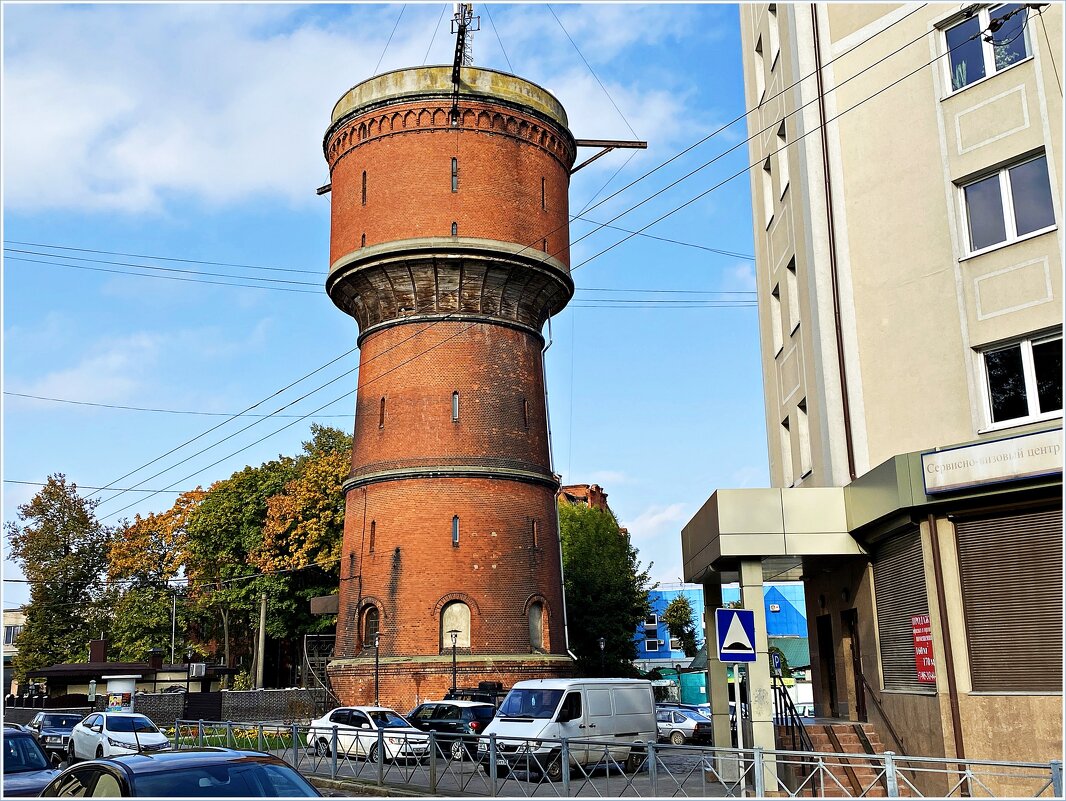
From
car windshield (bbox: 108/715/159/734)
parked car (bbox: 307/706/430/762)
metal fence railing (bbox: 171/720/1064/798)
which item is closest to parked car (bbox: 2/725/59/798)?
metal fence railing (bbox: 171/720/1064/798)

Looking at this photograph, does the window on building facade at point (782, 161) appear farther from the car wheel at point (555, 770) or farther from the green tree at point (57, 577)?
the green tree at point (57, 577)

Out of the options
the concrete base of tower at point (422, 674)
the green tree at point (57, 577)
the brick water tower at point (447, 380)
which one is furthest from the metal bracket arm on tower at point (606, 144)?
the green tree at point (57, 577)

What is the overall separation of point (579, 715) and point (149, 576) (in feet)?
128

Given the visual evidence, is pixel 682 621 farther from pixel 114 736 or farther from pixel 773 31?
pixel 773 31

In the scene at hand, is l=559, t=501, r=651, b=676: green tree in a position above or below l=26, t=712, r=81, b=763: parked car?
above

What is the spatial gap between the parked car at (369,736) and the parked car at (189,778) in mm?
9501

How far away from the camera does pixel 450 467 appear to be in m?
30.2

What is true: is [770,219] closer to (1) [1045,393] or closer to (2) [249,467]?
(1) [1045,393]

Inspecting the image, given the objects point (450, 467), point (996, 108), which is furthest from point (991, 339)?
point (450, 467)

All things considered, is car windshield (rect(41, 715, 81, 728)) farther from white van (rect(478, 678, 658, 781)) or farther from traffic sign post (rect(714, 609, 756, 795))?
traffic sign post (rect(714, 609, 756, 795))

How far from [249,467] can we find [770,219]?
36.9 metres

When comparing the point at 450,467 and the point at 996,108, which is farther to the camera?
the point at 450,467

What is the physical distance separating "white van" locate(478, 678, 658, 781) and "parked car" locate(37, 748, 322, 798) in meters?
10.6

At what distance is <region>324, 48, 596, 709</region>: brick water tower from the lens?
97.3 ft
